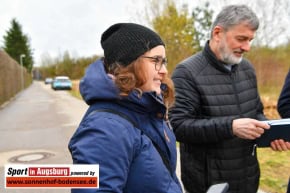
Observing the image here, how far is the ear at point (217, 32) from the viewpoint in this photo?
94.6 inches

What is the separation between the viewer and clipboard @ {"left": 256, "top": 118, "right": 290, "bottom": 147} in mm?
2098

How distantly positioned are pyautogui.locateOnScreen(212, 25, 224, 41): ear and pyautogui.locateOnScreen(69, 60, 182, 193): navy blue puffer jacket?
3.52ft

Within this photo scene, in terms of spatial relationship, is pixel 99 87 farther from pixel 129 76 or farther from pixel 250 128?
pixel 250 128

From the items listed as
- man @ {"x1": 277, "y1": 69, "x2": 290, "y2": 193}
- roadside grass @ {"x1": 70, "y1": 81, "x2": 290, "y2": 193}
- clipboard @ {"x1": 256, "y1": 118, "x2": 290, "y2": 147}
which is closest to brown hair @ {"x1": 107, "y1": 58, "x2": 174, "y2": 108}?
clipboard @ {"x1": 256, "y1": 118, "x2": 290, "y2": 147}

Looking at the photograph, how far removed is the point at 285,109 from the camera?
2652mm

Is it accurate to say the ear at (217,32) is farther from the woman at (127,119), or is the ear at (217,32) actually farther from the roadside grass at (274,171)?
the roadside grass at (274,171)

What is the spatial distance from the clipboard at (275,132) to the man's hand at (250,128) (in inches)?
2.3

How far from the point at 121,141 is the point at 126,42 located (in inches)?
17.6

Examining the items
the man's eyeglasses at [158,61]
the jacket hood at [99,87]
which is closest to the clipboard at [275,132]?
the man's eyeglasses at [158,61]

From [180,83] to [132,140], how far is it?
1097mm

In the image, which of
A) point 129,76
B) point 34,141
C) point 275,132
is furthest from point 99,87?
point 34,141

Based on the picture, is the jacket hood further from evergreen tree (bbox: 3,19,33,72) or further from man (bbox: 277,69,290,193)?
evergreen tree (bbox: 3,19,33,72)

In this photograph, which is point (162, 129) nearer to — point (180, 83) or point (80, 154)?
point (80, 154)

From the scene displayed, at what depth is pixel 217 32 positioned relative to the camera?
2.43 m
